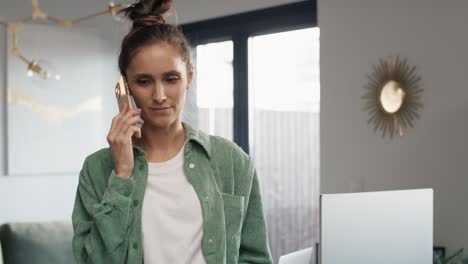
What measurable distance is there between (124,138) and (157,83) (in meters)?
0.12

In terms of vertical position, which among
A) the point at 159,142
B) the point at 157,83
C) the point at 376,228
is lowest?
the point at 376,228

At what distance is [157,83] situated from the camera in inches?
51.2

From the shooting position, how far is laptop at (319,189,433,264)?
166 cm

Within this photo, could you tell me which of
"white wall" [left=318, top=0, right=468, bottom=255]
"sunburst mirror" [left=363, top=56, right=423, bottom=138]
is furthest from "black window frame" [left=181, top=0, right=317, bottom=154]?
"sunburst mirror" [left=363, top=56, right=423, bottom=138]

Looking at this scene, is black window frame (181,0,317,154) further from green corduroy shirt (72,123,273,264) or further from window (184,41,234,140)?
green corduroy shirt (72,123,273,264)

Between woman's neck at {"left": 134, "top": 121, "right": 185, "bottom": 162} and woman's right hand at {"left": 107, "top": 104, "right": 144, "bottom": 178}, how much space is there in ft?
0.17

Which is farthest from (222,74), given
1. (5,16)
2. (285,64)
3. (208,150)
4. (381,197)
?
(208,150)

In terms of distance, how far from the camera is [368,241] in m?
1.72

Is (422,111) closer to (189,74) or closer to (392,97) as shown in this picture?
(392,97)

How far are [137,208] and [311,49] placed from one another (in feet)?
11.0

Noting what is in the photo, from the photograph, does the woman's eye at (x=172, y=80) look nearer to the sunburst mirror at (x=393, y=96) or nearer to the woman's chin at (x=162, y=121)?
the woman's chin at (x=162, y=121)

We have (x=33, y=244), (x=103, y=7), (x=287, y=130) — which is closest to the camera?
(x=33, y=244)

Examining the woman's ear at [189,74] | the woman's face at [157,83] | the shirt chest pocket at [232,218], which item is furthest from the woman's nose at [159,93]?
the shirt chest pocket at [232,218]

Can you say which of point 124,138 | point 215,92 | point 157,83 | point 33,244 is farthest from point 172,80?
point 215,92
